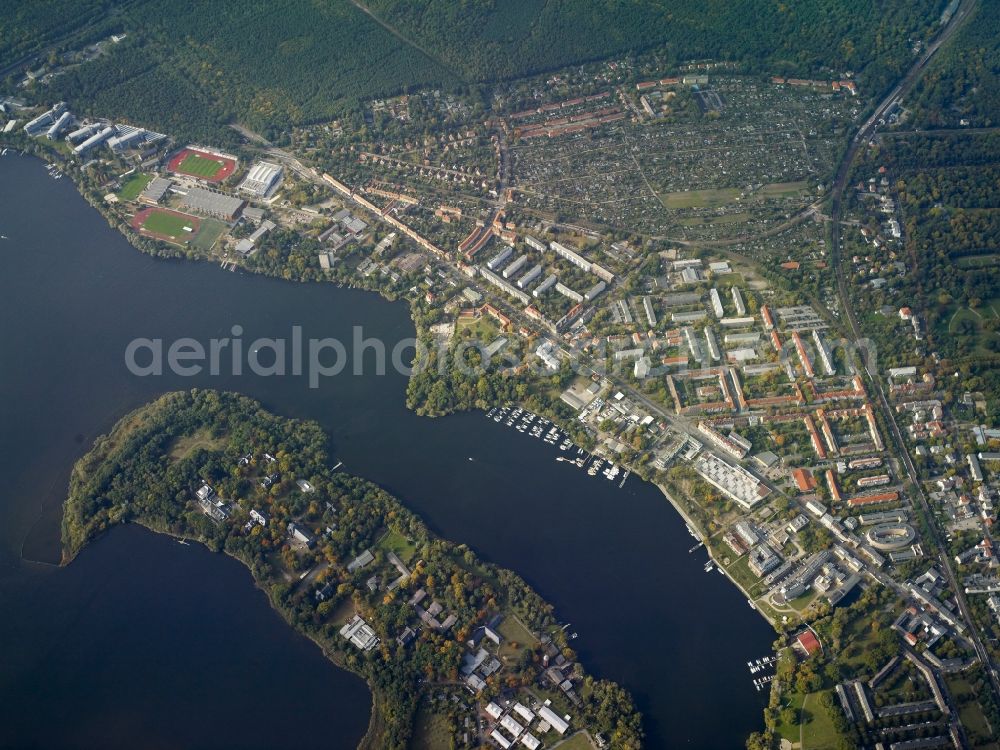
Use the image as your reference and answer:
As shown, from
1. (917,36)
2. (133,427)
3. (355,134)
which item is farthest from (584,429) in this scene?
(917,36)

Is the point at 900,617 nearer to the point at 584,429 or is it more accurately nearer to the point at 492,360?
the point at 584,429

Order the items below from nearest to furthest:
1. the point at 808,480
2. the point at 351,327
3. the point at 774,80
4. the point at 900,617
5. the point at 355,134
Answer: the point at 900,617 → the point at 808,480 → the point at 351,327 → the point at 355,134 → the point at 774,80

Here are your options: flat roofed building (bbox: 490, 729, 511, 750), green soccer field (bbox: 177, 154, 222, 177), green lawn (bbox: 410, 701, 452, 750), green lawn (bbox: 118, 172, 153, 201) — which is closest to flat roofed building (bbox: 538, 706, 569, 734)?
flat roofed building (bbox: 490, 729, 511, 750)

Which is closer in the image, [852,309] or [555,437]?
[555,437]

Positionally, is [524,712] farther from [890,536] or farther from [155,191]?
[155,191]

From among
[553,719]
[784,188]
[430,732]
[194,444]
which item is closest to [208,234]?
[194,444]

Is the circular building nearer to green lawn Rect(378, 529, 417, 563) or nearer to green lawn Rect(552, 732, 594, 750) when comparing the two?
green lawn Rect(552, 732, 594, 750)
